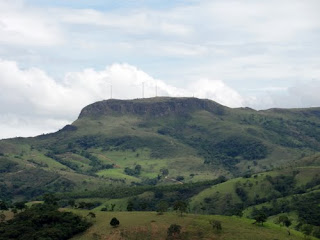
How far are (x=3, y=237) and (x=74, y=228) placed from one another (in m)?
28.3

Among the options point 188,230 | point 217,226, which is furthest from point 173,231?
point 217,226

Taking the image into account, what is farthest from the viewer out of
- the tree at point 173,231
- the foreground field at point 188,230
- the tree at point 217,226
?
the tree at point 217,226

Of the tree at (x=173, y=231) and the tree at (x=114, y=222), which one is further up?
the tree at (x=114, y=222)

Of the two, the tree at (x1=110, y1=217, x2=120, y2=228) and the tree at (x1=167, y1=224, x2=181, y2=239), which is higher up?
the tree at (x1=110, y1=217, x2=120, y2=228)

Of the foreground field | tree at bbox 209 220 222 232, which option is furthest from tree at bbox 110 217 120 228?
tree at bbox 209 220 222 232

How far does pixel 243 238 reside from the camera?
174m

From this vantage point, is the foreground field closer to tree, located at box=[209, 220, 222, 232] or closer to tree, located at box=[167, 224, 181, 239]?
tree, located at box=[209, 220, 222, 232]

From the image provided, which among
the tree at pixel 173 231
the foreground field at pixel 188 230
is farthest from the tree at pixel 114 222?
the tree at pixel 173 231

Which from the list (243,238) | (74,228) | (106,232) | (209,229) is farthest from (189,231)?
(74,228)

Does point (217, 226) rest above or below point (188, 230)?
above

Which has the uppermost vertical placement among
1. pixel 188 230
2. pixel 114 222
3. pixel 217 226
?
pixel 114 222

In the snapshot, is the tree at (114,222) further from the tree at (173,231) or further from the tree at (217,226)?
the tree at (217,226)

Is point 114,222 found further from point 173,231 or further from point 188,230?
point 188,230

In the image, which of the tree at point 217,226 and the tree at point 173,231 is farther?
the tree at point 217,226
